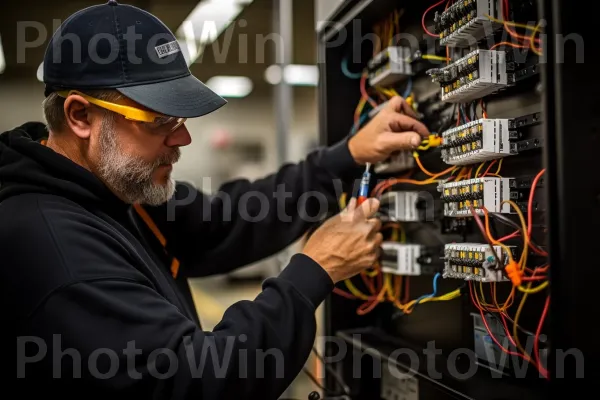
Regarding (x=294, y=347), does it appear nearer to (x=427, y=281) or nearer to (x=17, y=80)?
(x=427, y=281)

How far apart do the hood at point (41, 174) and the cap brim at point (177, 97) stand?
0.55ft

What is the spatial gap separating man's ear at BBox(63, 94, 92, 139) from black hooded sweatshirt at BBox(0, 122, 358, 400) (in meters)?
0.08

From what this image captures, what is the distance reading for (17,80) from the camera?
4.77 meters

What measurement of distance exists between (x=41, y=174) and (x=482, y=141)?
0.76 meters

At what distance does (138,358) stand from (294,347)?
0.83ft

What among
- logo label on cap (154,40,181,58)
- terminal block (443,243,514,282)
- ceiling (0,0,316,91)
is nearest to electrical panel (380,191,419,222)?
terminal block (443,243,514,282)

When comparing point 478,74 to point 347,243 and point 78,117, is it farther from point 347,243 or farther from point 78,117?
point 78,117

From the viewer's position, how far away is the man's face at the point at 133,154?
101cm

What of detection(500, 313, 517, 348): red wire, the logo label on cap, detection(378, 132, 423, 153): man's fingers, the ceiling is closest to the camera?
detection(500, 313, 517, 348): red wire

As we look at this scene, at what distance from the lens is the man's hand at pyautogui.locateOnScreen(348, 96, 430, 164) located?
1.15 m

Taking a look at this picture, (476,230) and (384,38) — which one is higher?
(384,38)

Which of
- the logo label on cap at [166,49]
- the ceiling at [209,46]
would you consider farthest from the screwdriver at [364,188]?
the ceiling at [209,46]

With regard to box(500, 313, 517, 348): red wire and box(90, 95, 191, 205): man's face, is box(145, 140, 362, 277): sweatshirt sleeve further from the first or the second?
box(500, 313, 517, 348): red wire

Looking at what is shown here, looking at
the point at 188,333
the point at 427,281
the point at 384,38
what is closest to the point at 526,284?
the point at 427,281
